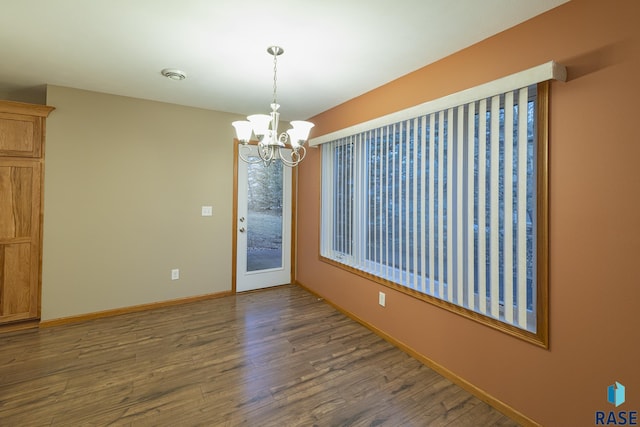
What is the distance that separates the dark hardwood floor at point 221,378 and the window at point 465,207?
2.03ft

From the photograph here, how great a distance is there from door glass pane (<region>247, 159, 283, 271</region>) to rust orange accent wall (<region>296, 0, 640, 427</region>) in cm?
282

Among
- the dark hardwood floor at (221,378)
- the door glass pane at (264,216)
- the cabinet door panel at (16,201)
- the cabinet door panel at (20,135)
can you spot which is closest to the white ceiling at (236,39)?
the cabinet door panel at (20,135)

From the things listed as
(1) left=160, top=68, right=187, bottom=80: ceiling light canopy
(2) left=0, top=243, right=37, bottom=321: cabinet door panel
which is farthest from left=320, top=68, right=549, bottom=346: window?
(2) left=0, top=243, right=37, bottom=321: cabinet door panel

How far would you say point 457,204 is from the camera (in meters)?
2.12

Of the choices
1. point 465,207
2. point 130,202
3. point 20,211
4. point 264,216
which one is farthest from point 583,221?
point 20,211

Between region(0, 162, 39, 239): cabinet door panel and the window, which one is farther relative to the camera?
region(0, 162, 39, 239): cabinet door panel

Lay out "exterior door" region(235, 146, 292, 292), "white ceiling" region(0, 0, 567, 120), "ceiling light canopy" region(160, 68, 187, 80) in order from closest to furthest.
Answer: "white ceiling" region(0, 0, 567, 120) → "ceiling light canopy" region(160, 68, 187, 80) → "exterior door" region(235, 146, 292, 292)

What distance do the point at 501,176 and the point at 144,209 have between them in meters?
3.58

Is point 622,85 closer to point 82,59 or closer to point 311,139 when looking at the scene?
point 311,139

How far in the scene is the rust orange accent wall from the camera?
4.62 ft

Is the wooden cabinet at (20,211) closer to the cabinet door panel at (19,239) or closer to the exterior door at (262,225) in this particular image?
the cabinet door panel at (19,239)

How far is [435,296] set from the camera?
232 cm

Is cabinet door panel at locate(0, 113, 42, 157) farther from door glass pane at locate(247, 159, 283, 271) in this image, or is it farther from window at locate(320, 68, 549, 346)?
window at locate(320, 68, 549, 346)

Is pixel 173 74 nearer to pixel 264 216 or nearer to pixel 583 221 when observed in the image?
pixel 264 216
